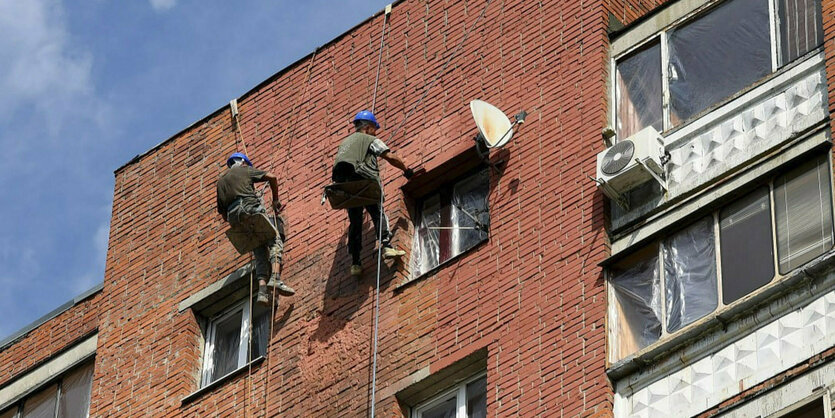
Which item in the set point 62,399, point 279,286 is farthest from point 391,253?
point 62,399

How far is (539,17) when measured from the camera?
23.1 metres

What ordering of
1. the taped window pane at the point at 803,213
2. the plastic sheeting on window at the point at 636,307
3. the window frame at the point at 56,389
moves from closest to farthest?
the taped window pane at the point at 803,213, the plastic sheeting on window at the point at 636,307, the window frame at the point at 56,389

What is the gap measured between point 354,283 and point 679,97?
4.33m

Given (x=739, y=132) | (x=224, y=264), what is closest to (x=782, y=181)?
(x=739, y=132)

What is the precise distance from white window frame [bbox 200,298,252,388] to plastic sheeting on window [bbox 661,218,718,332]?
6020mm

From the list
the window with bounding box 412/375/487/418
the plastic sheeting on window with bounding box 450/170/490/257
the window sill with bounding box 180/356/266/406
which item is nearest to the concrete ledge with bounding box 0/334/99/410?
the window sill with bounding box 180/356/266/406

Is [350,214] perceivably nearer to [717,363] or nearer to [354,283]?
[354,283]

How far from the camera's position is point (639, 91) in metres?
21.7

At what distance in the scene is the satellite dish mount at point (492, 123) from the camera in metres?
21.8

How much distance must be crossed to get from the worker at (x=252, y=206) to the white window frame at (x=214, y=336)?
319 mm

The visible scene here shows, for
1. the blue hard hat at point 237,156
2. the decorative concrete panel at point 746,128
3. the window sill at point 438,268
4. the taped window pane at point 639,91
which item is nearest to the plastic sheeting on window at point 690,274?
the decorative concrete panel at point 746,128

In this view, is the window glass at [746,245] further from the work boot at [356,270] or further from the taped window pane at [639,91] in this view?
the work boot at [356,270]

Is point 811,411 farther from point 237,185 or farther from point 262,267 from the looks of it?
point 237,185

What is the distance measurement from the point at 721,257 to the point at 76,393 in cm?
1018
